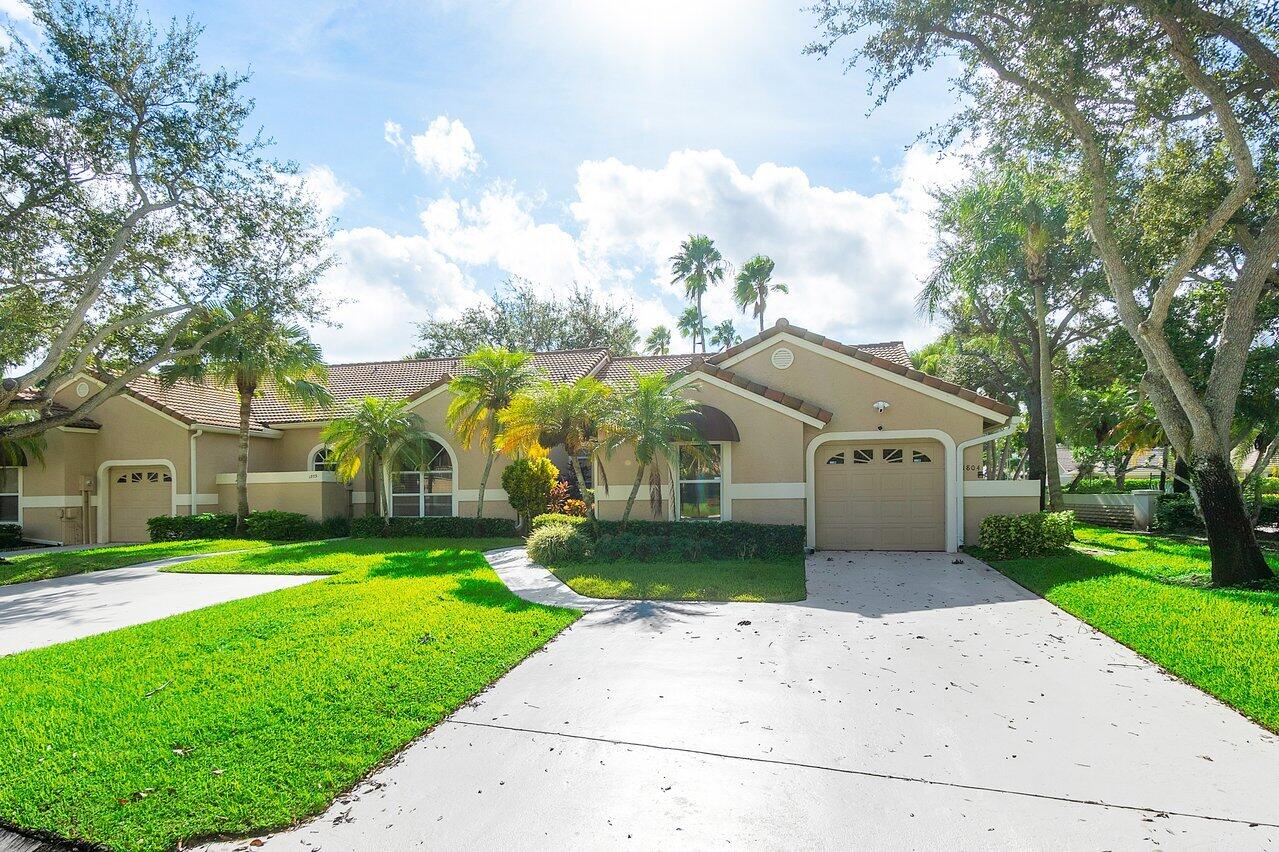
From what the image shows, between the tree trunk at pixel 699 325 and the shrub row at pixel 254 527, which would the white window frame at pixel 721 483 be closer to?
the shrub row at pixel 254 527

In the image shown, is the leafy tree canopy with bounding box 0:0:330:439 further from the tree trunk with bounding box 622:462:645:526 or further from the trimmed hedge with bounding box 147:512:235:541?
the tree trunk with bounding box 622:462:645:526

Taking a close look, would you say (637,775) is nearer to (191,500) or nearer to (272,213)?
(272,213)

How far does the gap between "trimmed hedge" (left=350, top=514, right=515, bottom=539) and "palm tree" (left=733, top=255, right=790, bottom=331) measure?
73.0 feet

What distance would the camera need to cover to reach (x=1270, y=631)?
7109 millimetres

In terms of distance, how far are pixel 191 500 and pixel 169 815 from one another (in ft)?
65.8

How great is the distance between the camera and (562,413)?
46.5 ft

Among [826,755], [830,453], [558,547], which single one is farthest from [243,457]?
[826,755]

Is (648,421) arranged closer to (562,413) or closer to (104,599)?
(562,413)

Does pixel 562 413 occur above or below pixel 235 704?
above

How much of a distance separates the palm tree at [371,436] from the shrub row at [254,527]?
2.08 m

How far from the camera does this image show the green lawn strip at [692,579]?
982 centimetres

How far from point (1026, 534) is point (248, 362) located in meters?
20.3

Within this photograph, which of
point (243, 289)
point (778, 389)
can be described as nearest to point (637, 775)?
point (778, 389)

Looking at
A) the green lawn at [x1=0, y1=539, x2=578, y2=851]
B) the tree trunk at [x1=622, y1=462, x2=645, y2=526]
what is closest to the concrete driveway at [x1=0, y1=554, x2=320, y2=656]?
the green lawn at [x1=0, y1=539, x2=578, y2=851]
